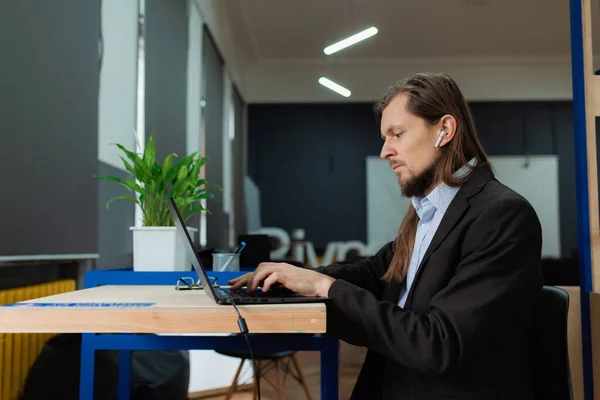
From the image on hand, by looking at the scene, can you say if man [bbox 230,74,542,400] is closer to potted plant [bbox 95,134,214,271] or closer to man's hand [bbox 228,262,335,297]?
man's hand [bbox 228,262,335,297]

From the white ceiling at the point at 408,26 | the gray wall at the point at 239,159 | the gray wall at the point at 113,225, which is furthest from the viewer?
the gray wall at the point at 239,159

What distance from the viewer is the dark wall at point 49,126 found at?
78.2 inches

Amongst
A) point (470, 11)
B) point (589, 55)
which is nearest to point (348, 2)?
point (470, 11)

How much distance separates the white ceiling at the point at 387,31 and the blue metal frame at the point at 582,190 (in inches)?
176

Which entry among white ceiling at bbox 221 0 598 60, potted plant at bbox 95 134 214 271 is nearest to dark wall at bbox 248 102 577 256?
white ceiling at bbox 221 0 598 60

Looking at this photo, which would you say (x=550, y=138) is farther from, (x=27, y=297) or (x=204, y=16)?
(x=27, y=297)

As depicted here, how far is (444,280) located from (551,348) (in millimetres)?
273

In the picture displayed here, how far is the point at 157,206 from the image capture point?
2.17 metres

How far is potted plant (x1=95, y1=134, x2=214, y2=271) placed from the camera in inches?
81.4

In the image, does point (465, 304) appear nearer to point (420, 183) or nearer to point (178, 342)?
point (420, 183)

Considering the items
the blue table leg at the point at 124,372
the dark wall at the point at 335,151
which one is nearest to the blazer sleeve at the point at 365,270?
the blue table leg at the point at 124,372

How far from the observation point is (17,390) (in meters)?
2.08

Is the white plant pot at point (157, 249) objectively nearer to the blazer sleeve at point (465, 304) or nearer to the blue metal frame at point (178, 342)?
the blue metal frame at point (178, 342)

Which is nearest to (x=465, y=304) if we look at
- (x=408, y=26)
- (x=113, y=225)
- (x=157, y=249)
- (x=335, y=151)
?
(x=157, y=249)
